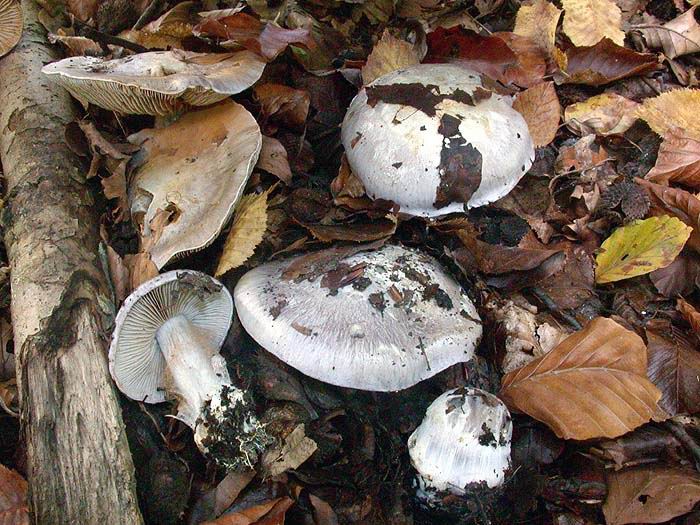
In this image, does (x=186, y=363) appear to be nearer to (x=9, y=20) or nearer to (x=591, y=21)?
(x=9, y=20)

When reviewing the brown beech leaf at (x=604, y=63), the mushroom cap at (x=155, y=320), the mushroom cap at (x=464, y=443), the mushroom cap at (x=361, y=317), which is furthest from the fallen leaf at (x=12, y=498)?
the brown beech leaf at (x=604, y=63)

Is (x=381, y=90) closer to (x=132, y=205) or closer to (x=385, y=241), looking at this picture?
(x=385, y=241)

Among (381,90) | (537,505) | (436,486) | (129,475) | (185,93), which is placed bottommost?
(537,505)

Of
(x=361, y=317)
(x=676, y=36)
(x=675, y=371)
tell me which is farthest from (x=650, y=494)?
(x=676, y=36)

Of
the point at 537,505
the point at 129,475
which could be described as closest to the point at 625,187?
the point at 537,505

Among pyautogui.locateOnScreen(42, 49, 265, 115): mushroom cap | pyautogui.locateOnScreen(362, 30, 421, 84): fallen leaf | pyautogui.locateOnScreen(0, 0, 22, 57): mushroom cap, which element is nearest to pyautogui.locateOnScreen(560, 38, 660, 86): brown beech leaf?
pyautogui.locateOnScreen(362, 30, 421, 84): fallen leaf

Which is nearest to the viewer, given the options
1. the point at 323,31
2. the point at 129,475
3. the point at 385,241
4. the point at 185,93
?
the point at 129,475
